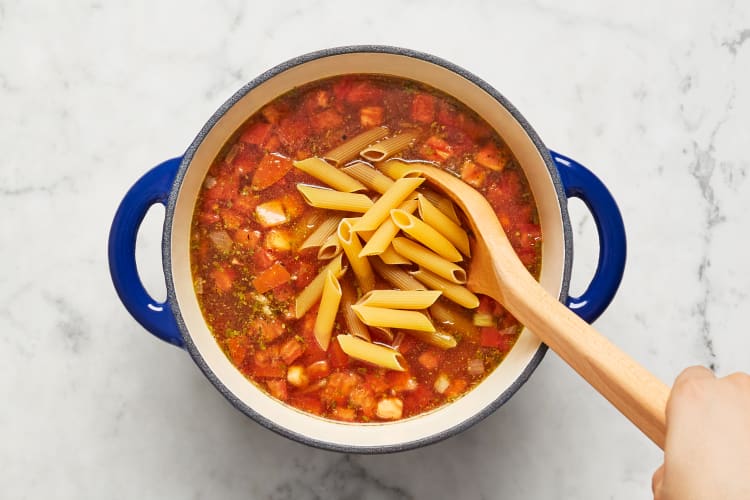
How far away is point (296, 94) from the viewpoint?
2.43 meters

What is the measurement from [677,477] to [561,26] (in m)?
1.67

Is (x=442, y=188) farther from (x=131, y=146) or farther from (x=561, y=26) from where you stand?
(x=131, y=146)

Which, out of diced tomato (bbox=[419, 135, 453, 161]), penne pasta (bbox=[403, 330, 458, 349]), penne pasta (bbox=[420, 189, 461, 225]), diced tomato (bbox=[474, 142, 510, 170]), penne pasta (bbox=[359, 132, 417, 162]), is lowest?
penne pasta (bbox=[403, 330, 458, 349])

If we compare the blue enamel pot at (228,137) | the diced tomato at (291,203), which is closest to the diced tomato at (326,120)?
the blue enamel pot at (228,137)

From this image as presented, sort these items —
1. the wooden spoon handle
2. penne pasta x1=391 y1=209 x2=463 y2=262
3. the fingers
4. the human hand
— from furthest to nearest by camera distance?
penne pasta x1=391 y1=209 x2=463 y2=262 < the wooden spoon handle < the fingers < the human hand

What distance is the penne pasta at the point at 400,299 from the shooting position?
235 cm

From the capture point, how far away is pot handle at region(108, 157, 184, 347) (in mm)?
2287

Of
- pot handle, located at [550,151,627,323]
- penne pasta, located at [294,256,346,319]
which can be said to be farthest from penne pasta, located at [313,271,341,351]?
pot handle, located at [550,151,627,323]

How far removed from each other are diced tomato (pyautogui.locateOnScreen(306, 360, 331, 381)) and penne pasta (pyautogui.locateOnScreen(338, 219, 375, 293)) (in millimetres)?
249

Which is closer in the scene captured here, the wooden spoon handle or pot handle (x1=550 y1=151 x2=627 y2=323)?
the wooden spoon handle

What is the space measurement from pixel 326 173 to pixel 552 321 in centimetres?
79

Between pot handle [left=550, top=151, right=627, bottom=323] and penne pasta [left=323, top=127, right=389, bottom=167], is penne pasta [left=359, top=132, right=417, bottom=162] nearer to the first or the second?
penne pasta [left=323, top=127, right=389, bottom=167]

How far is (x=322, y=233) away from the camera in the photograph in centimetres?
241

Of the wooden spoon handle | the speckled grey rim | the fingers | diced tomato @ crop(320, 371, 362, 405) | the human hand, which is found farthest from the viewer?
diced tomato @ crop(320, 371, 362, 405)
